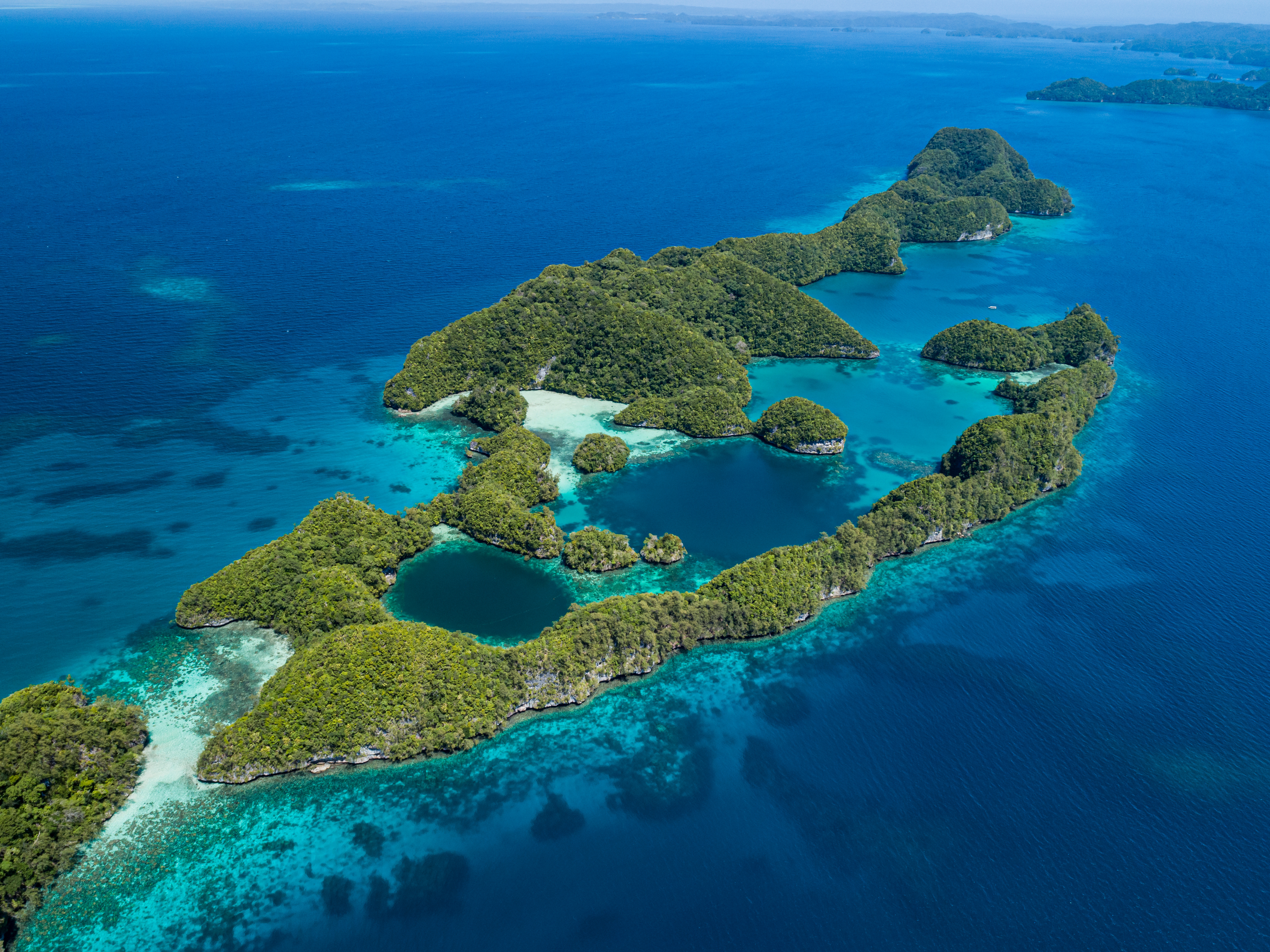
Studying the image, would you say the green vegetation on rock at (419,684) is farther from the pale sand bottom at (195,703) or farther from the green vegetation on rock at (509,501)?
the green vegetation on rock at (509,501)

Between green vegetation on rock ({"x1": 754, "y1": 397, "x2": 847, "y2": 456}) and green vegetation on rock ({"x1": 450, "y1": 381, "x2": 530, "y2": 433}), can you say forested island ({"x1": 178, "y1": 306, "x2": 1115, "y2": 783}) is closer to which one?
green vegetation on rock ({"x1": 450, "y1": 381, "x2": 530, "y2": 433})

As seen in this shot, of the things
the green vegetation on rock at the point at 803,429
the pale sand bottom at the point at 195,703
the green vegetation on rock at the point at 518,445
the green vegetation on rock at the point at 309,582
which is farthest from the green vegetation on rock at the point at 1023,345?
the pale sand bottom at the point at 195,703

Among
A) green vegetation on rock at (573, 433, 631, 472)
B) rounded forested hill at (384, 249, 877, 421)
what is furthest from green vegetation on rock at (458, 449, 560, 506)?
rounded forested hill at (384, 249, 877, 421)

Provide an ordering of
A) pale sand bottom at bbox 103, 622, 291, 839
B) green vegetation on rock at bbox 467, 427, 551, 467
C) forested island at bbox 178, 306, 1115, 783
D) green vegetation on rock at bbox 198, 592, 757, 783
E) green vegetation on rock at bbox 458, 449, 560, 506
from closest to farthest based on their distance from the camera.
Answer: pale sand bottom at bbox 103, 622, 291, 839
green vegetation on rock at bbox 198, 592, 757, 783
forested island at bbox 178, 306, 1115, 783
green vegetation on rock at bbox 458, 449, 560, 506
green vegetation on rock at bbox 467, 427, 551, 467

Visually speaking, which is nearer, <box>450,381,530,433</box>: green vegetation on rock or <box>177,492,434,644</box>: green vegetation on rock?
<box>177,492,434,644</box>: green vegetation on rock

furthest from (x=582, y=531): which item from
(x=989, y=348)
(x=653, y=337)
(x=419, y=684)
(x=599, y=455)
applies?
(x=989, y=348)

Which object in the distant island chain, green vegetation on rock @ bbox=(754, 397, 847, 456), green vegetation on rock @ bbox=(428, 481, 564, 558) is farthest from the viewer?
green vegetation on rock @ bbox=(754, 397, 847, 456)

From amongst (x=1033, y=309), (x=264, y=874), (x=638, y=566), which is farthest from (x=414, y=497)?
(x=1033, y=309)
